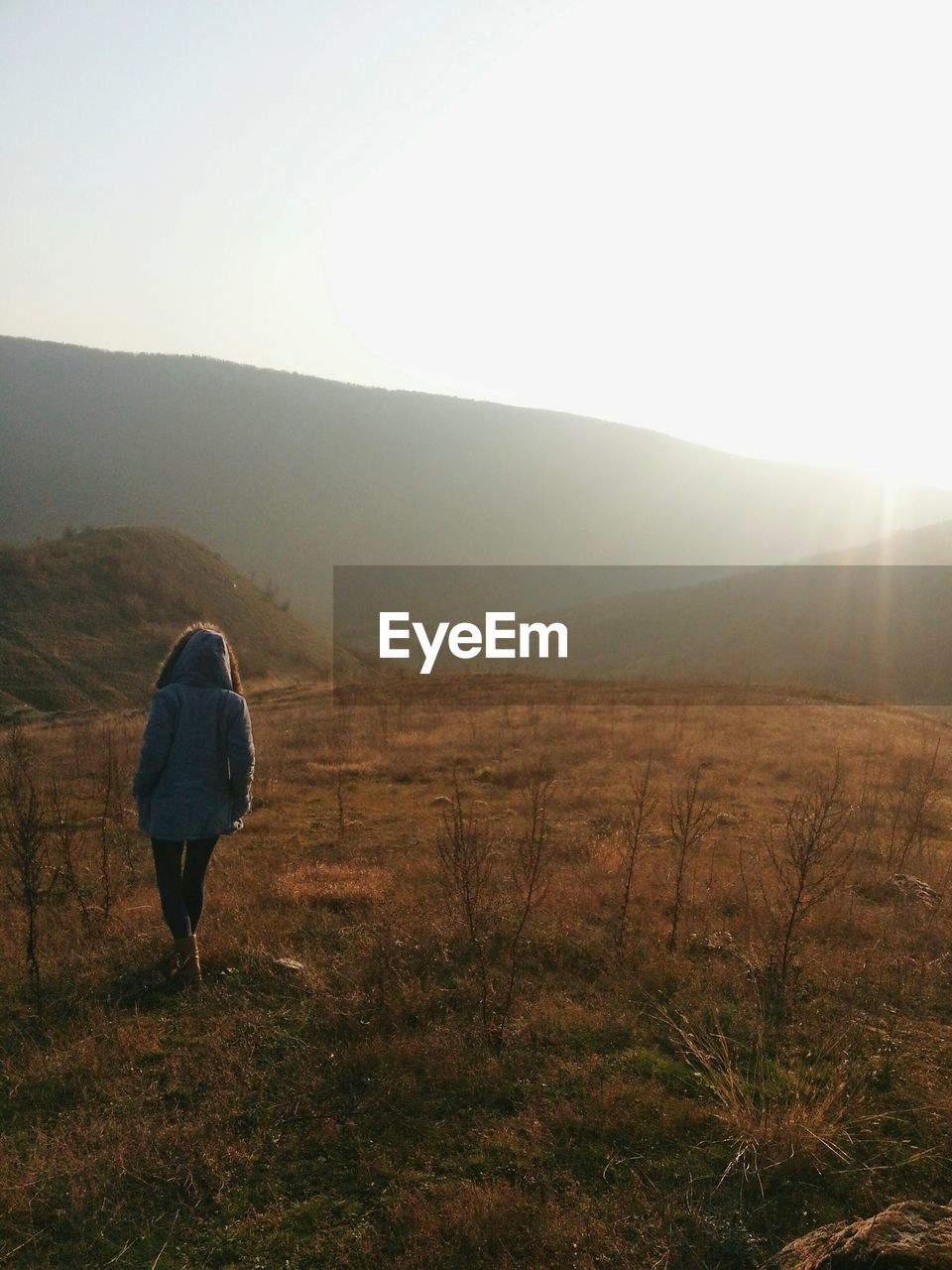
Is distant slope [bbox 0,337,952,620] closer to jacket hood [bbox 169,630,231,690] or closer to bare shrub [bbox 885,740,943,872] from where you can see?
bare shrub [bbox 885,740,943,872]

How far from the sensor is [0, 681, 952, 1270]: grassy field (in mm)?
2654

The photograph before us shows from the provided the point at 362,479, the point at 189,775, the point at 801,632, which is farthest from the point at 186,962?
the point at 362,479

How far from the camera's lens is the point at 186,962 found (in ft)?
14.6

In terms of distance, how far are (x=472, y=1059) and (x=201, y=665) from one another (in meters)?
2.52

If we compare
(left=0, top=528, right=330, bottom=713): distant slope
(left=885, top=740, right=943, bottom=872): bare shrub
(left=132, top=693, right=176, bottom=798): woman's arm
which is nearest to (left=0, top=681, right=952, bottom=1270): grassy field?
(left=885, top=740, right=943, bottom=872): bare shrub

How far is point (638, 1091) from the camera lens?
3.41 m

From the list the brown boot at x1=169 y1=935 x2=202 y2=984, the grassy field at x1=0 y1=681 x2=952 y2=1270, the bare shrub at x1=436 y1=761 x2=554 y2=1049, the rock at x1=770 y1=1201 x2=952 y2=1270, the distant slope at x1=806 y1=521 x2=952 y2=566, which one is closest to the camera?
the rock at x1=770 y1=1201 x2=952 y2=1270

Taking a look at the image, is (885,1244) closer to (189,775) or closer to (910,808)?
(189,775)

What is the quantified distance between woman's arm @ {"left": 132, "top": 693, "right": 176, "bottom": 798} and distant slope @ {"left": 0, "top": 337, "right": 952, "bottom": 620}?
2464 inches

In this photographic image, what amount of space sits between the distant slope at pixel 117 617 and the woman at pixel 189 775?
81.0ft

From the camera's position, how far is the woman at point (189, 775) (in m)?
4.46

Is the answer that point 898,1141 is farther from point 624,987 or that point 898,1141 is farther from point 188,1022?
point 188,1022

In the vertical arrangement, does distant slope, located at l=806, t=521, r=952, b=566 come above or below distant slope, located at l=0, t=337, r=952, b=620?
below

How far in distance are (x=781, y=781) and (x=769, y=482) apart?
120 metres
